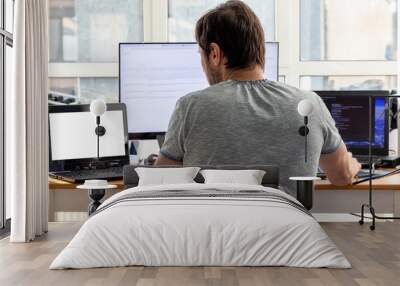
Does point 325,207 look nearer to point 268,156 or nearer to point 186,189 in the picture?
point 268,156

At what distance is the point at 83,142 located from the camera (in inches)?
174

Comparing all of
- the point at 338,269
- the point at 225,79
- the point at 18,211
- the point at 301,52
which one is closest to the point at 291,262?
the point at 338,269

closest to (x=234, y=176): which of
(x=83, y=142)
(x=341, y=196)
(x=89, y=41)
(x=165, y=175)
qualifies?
(x=165, y=175)

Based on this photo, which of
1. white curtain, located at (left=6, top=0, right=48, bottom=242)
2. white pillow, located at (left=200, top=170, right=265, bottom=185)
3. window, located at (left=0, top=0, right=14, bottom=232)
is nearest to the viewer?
white pillow, located at (left=200, top=170, right=265, bottom=185)

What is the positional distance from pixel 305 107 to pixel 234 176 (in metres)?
0.48

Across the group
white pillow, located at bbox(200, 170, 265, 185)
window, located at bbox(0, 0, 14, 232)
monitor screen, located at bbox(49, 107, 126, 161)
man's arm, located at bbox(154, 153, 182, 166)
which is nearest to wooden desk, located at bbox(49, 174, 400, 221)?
monitor screen, located at bbox(49, 107, 126, 161)

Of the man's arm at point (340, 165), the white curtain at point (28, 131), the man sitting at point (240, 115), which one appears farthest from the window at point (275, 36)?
the man sitting at point (240, 115)

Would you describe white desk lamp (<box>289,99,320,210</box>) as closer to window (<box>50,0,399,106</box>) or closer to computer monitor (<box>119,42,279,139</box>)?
computer monitor (<box>119,42,279,139</box>)

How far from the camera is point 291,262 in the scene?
2.90 metres

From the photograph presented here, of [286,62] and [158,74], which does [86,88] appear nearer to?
[158,74]

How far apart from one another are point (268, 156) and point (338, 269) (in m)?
0.75

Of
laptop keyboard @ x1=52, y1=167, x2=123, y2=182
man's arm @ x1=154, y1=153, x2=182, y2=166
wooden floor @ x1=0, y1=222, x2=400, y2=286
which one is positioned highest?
man's arm @ x1=154, y1=153, x2=182, y2=166

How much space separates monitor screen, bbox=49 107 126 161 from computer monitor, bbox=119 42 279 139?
0.49 feet

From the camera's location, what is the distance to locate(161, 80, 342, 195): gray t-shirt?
336 cm
